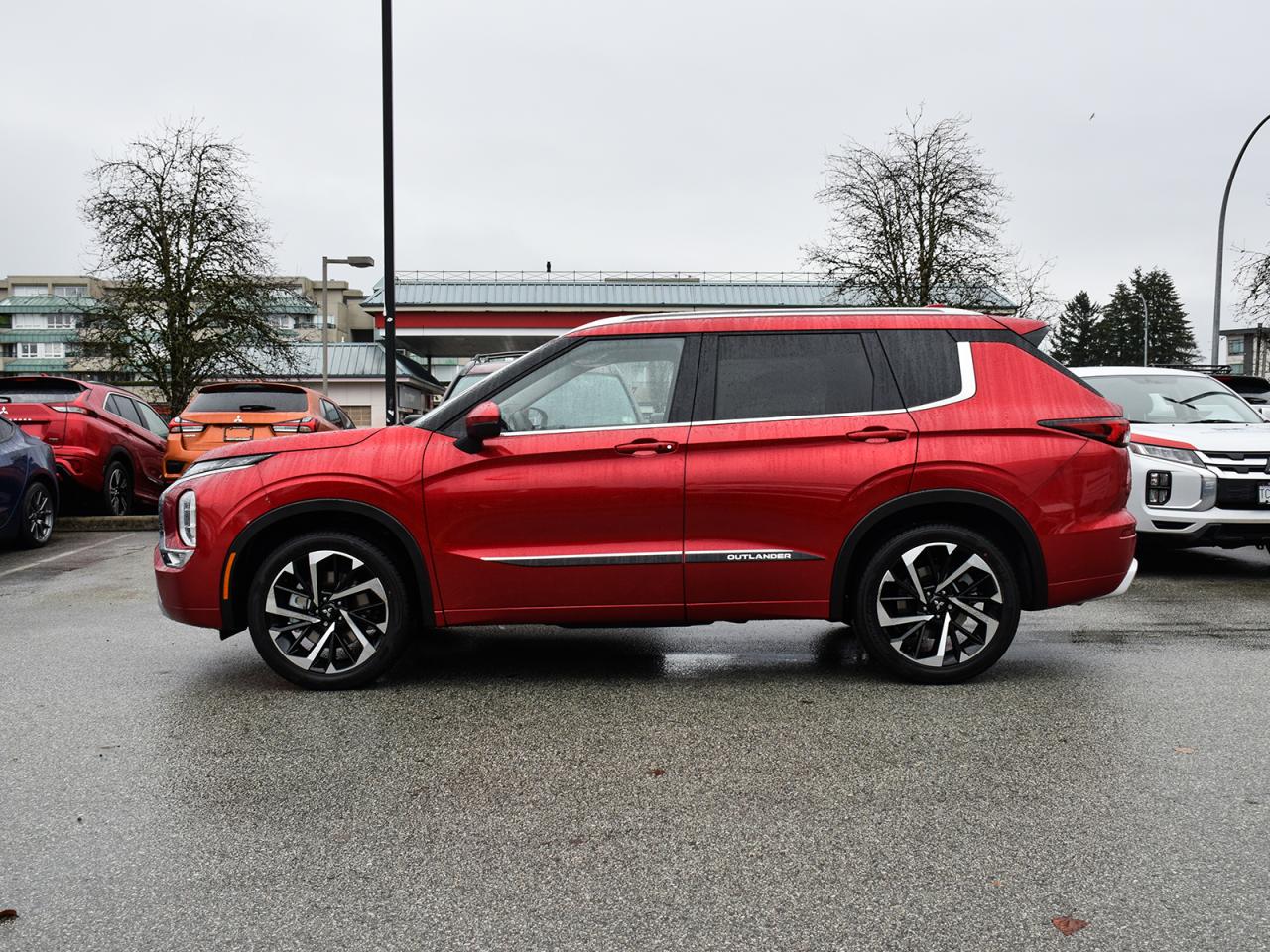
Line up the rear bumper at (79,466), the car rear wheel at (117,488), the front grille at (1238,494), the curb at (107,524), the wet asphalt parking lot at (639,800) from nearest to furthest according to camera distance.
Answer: the wet asphalt parking lot at (639,800) → the front grille at (1238,494) → the rear bumper at (79,466) → the curb at (107,524) → the car rear wheel at (117,488)

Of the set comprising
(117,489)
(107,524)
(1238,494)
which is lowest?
(107,524)

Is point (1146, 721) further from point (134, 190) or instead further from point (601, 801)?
point (134, 190)

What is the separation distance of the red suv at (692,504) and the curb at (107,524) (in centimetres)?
815

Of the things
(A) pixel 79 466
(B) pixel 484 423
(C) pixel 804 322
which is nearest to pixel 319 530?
(B) pixel 484 423

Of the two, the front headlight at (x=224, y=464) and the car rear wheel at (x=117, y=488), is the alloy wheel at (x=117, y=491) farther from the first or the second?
the front headlight at (x=224, y=464)

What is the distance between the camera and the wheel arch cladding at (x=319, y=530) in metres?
5.04

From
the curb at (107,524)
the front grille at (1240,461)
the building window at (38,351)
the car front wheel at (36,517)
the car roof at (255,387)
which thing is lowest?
the curb at (107,524)

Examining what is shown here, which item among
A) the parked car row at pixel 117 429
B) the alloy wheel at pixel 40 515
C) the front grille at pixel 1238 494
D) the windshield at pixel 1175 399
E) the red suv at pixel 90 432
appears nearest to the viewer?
the front grille at pixel 1238 494

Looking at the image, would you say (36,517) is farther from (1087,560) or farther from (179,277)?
(179,277)

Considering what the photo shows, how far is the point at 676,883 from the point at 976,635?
2.63m

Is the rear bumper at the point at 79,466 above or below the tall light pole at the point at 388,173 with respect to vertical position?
below

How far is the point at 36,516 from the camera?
10781 millimetres

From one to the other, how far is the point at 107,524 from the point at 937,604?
35.1ft

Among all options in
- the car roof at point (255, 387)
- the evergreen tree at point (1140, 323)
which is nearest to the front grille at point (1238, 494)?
the car roof at point (255, 387)
